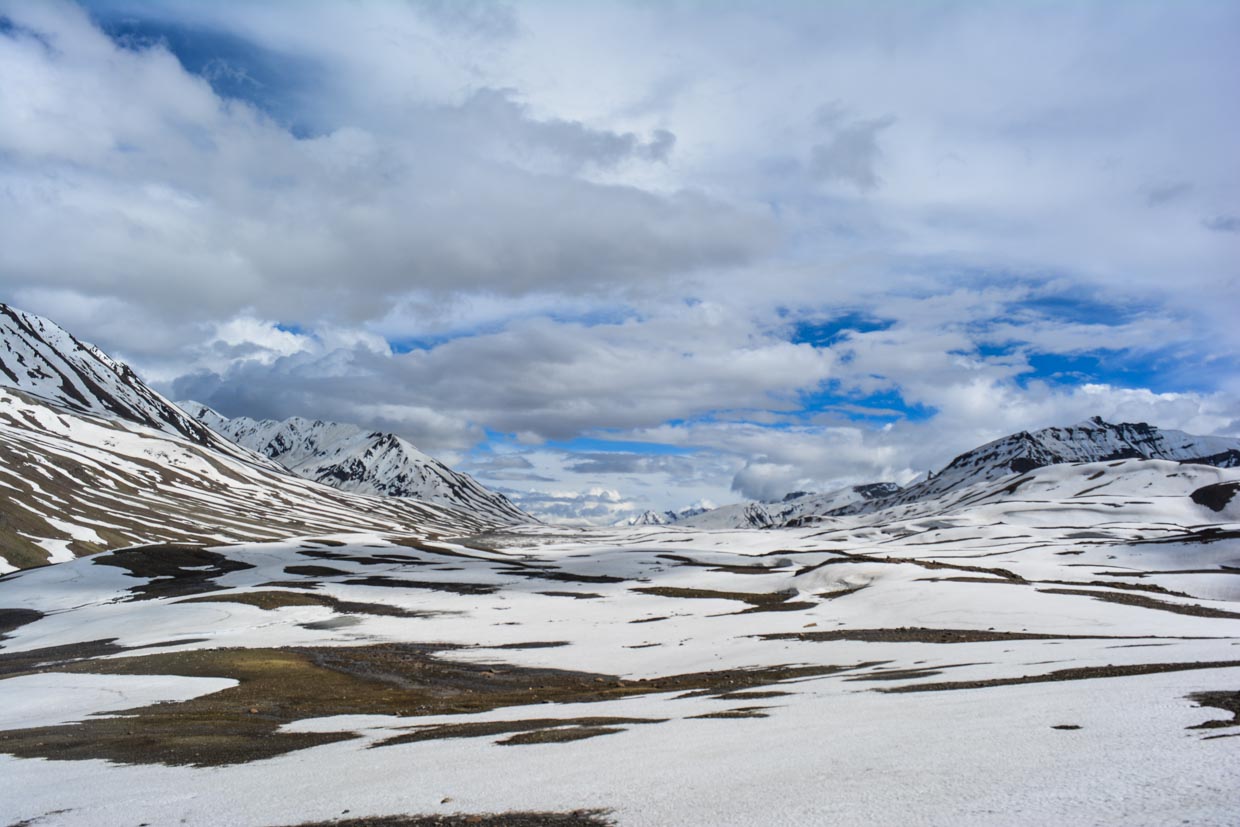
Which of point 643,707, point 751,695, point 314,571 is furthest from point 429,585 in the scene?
point 751,695

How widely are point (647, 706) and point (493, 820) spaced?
54.0 ft

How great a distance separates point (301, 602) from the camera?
8750 cm

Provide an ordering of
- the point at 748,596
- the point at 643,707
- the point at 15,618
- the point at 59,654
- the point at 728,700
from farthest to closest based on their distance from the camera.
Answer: the point at 748,596 → the point at 15,618 → the point at 59,654 → the point at 643,707 → the point at 728,700

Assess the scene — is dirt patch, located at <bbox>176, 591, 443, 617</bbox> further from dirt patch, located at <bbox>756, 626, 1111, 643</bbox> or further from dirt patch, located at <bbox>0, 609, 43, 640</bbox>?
dirt patch, located at <bbox>756, 626, 1111, 643</bbox>

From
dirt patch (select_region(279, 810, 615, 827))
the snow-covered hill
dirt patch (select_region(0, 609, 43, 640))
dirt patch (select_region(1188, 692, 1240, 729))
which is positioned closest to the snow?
the snow-covered hill

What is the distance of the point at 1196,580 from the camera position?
76.6 m

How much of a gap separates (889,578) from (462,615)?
4777 centimetres

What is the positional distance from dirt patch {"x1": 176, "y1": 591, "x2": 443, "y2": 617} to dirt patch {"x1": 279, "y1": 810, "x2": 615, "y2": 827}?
226 feet

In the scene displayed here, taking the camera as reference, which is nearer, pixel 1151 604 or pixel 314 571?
pixel 1151 604

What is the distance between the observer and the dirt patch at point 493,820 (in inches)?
539

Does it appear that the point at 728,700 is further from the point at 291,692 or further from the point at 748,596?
the point at 748,596

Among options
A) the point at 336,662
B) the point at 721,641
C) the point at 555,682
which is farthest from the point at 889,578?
the point at 336,662

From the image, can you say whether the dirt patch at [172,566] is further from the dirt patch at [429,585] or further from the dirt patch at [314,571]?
the dirt patch at [429,585]

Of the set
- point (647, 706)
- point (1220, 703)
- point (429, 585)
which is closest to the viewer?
point (1220, 703)
